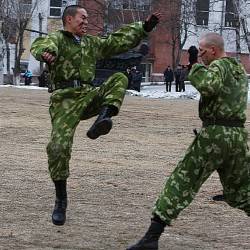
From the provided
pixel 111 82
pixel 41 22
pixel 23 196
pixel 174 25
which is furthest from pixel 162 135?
pixel 41 22

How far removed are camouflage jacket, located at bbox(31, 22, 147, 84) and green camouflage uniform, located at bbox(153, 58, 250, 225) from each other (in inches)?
55.8

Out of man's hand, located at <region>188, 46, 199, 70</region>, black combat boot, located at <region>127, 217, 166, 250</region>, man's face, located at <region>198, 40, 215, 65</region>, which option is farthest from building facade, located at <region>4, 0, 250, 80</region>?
black combat boot, located at <region>127, 217, 166, 250</region>

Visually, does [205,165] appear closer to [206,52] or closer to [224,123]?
[224,123]

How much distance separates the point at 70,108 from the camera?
6984mm

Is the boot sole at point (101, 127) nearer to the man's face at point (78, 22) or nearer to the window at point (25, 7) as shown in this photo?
the man's face at point (78, 22)

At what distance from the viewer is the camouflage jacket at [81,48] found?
22.9 ft

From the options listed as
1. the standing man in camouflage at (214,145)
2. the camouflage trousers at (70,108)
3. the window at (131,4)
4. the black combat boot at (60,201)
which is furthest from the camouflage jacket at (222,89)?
the window at (131,4)

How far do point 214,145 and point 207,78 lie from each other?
576mm

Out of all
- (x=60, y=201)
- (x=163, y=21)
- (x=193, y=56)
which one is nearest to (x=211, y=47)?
(x=193, y=56)

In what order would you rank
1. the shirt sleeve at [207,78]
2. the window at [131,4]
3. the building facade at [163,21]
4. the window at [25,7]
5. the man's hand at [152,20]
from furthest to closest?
the window at [25,7] → the window at [131,4] → the building facade at [163,21] → the man's hand at [152,20] → the shirt sleeve at [207,78]

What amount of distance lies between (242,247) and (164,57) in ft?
189

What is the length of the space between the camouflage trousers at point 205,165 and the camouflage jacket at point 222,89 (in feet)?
0.39

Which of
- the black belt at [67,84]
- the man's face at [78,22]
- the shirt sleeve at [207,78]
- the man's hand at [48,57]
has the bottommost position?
the black belt at [67,84]

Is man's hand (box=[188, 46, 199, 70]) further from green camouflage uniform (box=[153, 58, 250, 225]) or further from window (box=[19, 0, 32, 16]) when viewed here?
window (box=[19, 0, 32, 16])
